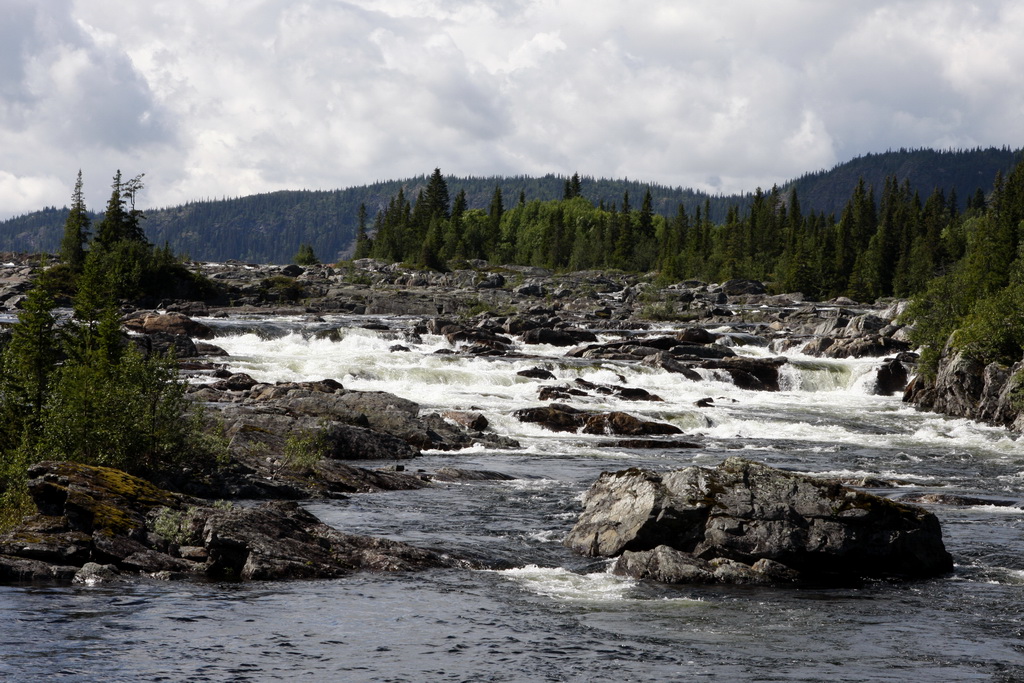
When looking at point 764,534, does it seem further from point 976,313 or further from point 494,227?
point 494,227

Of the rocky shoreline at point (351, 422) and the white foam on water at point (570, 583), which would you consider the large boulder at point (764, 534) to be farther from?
the white foam on water at point (570, 583)

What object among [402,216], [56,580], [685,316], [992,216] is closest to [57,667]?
[56,580]

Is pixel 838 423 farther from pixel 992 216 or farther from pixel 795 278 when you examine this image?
pixel 795 278

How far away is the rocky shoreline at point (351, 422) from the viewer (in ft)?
53.3

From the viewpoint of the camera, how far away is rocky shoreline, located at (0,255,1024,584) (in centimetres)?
1623

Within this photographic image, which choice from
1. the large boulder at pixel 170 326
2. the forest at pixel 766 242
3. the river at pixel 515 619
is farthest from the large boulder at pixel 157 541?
the forest at pixel 766 242

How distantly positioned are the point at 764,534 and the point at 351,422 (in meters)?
19.9

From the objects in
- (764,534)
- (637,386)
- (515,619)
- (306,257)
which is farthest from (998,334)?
(306,257)

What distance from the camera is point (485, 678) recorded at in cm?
1160

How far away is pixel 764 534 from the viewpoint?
57.1ft

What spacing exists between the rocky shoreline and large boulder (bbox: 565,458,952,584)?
0.35 ft

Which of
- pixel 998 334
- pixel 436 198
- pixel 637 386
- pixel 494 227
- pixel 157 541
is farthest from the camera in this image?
pixel 494 227

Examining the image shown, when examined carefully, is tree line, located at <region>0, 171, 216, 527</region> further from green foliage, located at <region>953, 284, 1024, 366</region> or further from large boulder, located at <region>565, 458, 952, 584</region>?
green foliage, located at <region>953, 284, 1024, 366</region>

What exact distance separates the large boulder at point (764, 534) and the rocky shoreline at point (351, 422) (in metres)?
0.11
